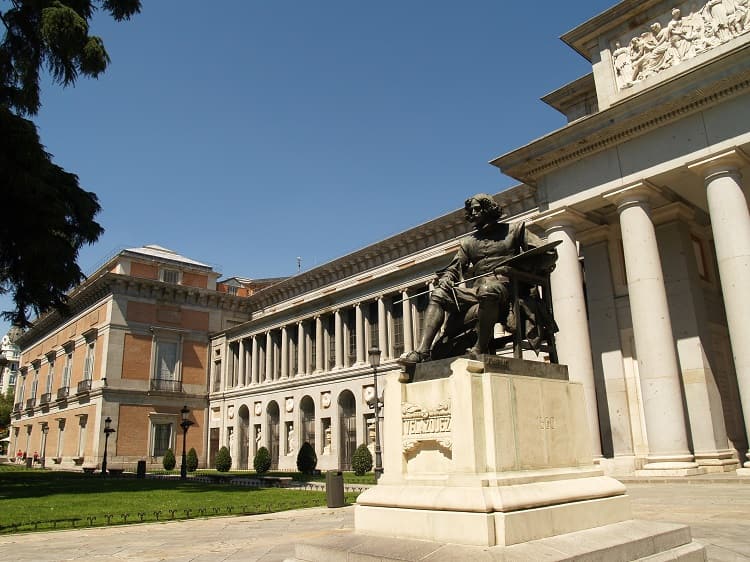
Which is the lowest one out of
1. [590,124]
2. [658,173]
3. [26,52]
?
[658,173]

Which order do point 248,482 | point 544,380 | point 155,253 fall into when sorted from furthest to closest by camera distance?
point 155,253 < point 248,482 < point 544,380

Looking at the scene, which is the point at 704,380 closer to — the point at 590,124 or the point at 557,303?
the point at 557,303

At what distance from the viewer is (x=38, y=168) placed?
19922mm

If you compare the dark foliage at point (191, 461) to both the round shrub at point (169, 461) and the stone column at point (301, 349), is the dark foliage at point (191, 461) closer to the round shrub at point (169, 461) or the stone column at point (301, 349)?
the round shrub at point (169, 461)

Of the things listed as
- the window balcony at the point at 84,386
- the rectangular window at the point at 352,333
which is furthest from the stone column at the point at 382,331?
the window balcony at the point at 84,386

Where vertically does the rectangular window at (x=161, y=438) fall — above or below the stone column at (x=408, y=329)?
below

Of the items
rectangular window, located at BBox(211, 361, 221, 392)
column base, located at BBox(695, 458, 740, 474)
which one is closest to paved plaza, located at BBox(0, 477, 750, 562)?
column base, located at BBox(695, 458, 740, 474)

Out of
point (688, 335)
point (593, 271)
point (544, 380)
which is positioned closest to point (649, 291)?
point (688, 335)

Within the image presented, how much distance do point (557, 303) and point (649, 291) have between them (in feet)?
9.87

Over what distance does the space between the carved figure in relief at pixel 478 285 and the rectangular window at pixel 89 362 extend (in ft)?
160

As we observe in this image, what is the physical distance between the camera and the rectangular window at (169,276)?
51.1 meters

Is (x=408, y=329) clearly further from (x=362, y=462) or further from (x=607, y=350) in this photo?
(x=607, y=350)

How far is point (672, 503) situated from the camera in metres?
11.3

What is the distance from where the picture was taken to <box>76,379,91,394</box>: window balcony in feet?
157
